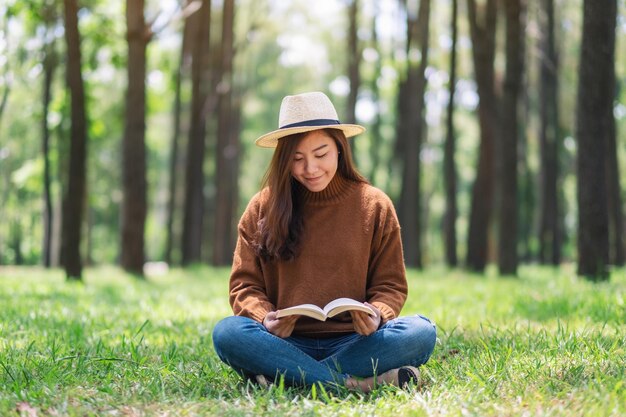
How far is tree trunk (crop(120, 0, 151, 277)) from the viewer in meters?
15.1

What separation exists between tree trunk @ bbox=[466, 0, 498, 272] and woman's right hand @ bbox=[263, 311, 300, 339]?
13795 mm

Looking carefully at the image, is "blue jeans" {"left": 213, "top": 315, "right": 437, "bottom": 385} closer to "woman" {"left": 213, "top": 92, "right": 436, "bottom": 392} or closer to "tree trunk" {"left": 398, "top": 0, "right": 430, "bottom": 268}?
"woman" {"left": 213, "top": 92, "right": 436, "bottom": 392}

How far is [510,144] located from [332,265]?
1098cm

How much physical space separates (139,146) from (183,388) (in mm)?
11646

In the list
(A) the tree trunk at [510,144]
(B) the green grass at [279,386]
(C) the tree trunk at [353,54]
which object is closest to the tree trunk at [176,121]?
(C) the tree trunk at [353,54]

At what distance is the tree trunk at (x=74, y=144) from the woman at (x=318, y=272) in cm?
912

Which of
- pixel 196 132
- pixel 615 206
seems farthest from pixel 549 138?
pixel 196 132

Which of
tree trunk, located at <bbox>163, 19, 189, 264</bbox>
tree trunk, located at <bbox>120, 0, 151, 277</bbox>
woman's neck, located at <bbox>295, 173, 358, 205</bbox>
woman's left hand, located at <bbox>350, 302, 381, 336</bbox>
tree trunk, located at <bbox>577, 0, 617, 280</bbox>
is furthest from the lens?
tree trunk, located at <bbox>163, 19, 189, 264</bbox>

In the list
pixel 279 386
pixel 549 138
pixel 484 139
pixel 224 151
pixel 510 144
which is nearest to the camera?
pixel 279 386

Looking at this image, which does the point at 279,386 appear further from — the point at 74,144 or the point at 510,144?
the point at 510,144

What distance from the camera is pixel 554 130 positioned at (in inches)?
885

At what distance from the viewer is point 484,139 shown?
18422 millimetres

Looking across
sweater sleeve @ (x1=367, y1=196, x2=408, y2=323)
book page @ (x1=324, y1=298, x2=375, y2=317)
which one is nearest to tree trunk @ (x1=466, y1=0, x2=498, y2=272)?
sweater sleeve @ (x1=367, y1=196, x2=408, y2=323)

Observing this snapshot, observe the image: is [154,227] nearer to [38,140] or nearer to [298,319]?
[38,140]
